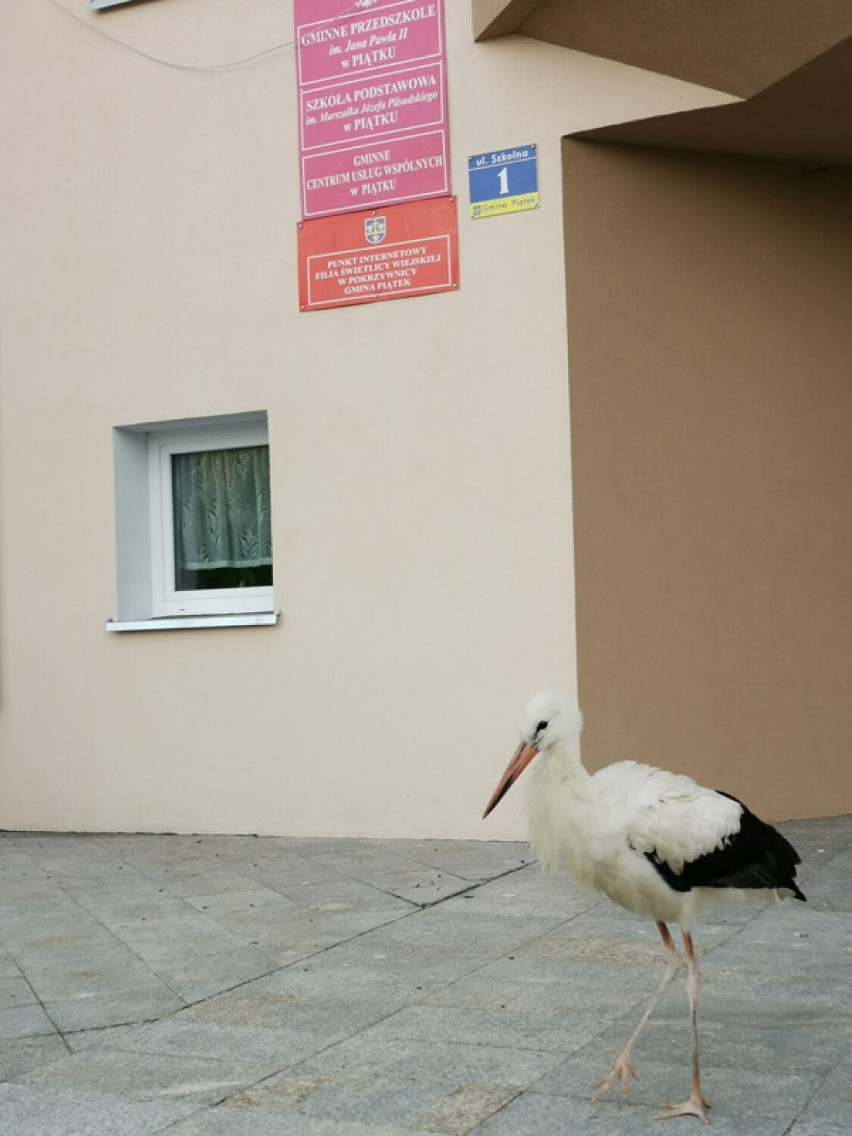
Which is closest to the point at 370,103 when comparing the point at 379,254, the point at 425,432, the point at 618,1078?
the point at 379,254

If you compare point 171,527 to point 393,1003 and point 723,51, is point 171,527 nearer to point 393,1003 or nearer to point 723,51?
point 723,51

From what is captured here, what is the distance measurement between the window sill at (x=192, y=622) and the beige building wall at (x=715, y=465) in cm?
207

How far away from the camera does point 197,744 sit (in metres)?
9.45

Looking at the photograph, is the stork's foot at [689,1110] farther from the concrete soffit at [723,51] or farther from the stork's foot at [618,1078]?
the concrete soffit at [723,51]

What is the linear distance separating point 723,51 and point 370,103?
217 cm

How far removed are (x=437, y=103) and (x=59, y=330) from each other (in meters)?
3.02

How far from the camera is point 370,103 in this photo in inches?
347

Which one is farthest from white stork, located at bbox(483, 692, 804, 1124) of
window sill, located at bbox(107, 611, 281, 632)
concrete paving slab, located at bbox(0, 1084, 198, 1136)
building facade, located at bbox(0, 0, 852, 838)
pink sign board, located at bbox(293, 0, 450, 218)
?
pink sign board, located at bbox(293, 0, 450, 218)

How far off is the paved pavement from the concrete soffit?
3965 mm

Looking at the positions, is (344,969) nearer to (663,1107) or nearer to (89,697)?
(663,1107)

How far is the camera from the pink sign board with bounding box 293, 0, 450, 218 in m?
8.64

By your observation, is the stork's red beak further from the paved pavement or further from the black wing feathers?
the paved pavement

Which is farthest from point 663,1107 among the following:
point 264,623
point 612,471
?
point 264,623

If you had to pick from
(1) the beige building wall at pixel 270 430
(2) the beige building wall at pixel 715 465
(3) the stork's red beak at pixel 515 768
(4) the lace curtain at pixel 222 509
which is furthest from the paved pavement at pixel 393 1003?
(4) the lace curtain at pixel 222 509
